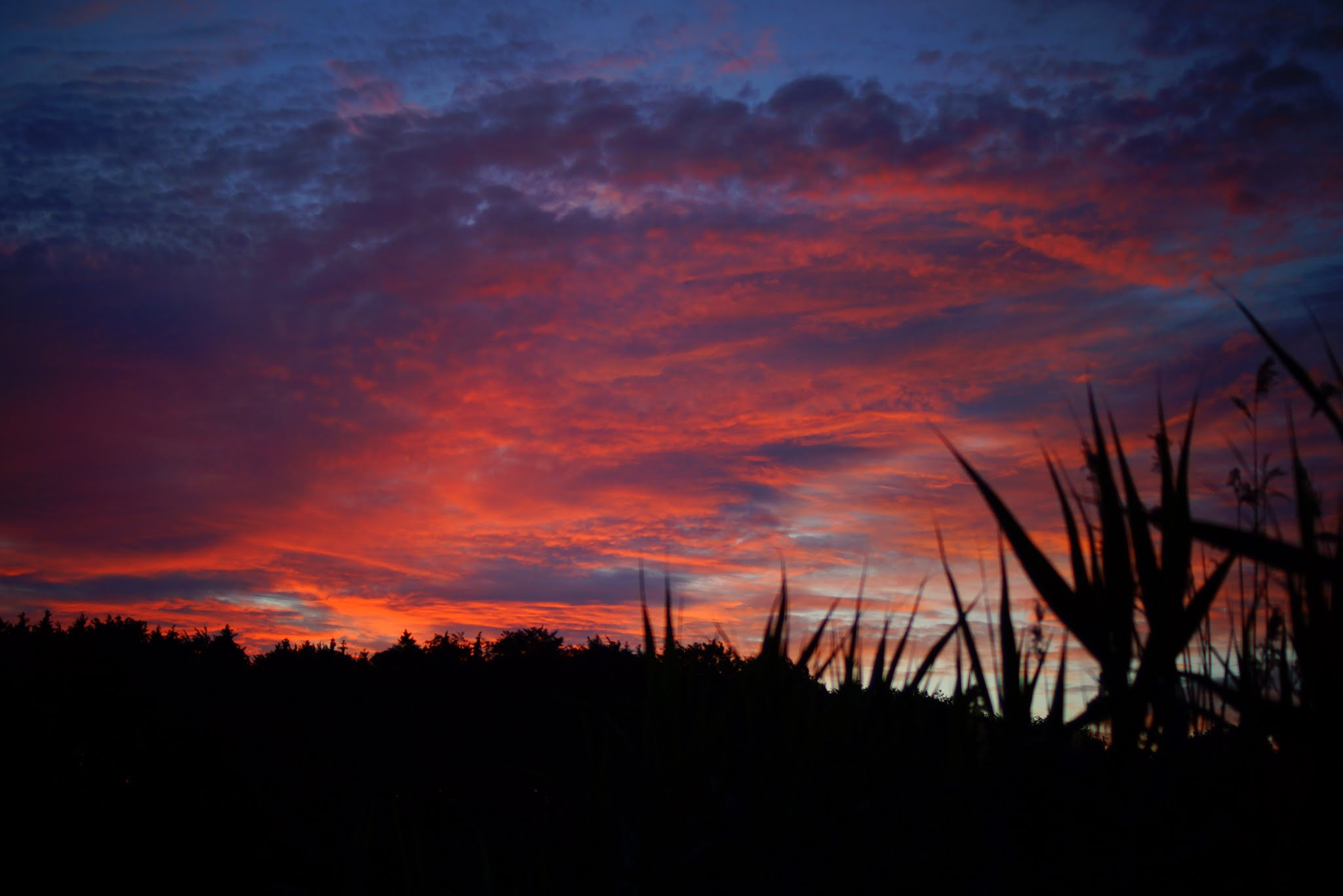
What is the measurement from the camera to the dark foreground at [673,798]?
6.20ft

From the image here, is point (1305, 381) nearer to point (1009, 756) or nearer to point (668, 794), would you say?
point (1009, 756)

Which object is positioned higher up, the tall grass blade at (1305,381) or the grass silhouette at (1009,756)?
the tall grass blade at (1305,381)

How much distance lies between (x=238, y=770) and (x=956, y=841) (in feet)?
21.8

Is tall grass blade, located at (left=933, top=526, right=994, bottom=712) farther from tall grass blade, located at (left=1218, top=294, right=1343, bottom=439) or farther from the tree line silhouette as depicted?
tall grass blade, located at (left=1218, top=294, right=1343, bottom=439)

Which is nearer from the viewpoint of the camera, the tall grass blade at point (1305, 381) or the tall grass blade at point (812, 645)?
the tall grass blade at point (1305, 381)

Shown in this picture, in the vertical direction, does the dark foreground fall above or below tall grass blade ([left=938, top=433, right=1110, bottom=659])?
below

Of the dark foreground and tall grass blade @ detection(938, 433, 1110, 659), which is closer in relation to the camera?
the dark foreground

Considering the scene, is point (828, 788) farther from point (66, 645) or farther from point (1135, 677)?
point (66, 645)

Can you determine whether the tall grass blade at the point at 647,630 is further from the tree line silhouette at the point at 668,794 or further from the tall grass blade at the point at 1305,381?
the tall grass blade at the point at 1305,381

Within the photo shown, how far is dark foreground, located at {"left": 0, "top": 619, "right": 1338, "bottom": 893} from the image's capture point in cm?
189

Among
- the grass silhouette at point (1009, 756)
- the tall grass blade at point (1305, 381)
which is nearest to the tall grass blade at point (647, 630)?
the grass silhouette at point (1009, 756)

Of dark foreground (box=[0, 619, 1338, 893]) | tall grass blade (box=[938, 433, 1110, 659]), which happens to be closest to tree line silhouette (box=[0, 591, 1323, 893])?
dark foreground (box=[0, 619, 1338, 893])

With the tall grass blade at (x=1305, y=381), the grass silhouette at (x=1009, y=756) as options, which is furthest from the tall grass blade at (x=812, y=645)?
the tall grass blade at (x=1305, y=381)

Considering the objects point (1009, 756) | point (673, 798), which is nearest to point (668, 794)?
point (673, 798)
